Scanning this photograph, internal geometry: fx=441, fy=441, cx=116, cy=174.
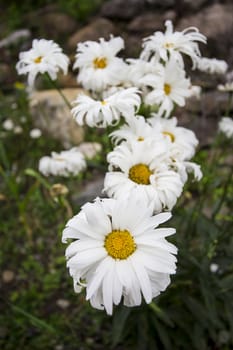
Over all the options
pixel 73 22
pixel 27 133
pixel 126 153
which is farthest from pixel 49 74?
pixel 73 22

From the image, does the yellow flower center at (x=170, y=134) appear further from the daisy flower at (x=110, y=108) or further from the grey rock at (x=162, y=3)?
the grey rock at (x=162, y=3)

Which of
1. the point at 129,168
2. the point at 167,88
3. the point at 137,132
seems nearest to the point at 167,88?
the point at 167,88

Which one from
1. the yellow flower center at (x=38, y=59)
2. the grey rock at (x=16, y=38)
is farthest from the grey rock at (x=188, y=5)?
the yellow flower center at (x=38, y=59)

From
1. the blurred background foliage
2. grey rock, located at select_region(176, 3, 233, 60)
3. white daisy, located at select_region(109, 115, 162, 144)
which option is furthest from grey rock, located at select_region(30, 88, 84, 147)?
white daisy, located at select_region(109, 115, 162, 144)

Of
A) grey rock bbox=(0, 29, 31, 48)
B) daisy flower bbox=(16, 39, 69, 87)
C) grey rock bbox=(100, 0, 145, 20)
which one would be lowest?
daisy flower bbox=(16, 39, 69, 87)

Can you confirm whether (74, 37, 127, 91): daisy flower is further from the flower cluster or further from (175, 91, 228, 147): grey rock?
(175, 91, 228, 147): grey rock

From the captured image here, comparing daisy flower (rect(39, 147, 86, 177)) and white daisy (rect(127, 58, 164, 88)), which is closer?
white daisy (rect(127, 58, 164, 88))

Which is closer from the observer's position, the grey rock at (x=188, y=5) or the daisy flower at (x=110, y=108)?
the daisy flower at (x=110, y=108)
